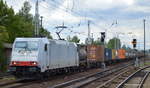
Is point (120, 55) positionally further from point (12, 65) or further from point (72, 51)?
point (12, 65)

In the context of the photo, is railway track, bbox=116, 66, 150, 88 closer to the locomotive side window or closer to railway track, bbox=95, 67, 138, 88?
railway track, bbox=95, 67, 138, 88

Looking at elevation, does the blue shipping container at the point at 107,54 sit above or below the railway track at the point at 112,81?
above

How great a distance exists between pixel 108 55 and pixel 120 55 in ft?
56.4

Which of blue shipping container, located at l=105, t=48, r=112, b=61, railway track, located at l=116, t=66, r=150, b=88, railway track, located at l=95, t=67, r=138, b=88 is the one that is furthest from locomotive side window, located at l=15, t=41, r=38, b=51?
blue shipping container, located at l=105, t=48, r=112, b=61

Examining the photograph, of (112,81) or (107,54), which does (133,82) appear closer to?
(112,81)

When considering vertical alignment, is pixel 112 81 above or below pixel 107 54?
below

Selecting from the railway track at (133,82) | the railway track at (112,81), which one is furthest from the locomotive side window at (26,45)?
the railway track at (133,82)

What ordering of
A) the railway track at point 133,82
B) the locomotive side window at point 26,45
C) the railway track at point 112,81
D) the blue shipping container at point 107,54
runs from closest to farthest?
the railway track at point 112,81, the railway track at point 133,82, the locomotive side window at point 26,45, the blue shipping container at point 107,54

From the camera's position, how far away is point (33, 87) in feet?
66.6

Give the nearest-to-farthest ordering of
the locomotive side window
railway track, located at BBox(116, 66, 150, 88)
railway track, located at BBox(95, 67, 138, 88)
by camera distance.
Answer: railway track, located at BBox(95, 67, 138, 88)
railway track, located at BBox(116, 66, 150, 88)
the locomotive side window

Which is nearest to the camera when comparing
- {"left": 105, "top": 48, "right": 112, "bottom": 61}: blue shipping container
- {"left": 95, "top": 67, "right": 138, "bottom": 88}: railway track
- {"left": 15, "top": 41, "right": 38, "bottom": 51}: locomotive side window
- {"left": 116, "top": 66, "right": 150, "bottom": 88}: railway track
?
{"left": 95, "top": 67, "right": 138, "bottom": 88}: railway track

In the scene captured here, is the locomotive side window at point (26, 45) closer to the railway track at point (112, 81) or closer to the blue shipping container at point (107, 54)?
the railway track at point (112, 81)

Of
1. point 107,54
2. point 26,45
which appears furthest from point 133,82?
point 107,54

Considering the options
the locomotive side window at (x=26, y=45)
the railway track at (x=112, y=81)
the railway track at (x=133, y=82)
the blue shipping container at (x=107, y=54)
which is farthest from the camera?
the blue shipping container at (x=107, y=54)
